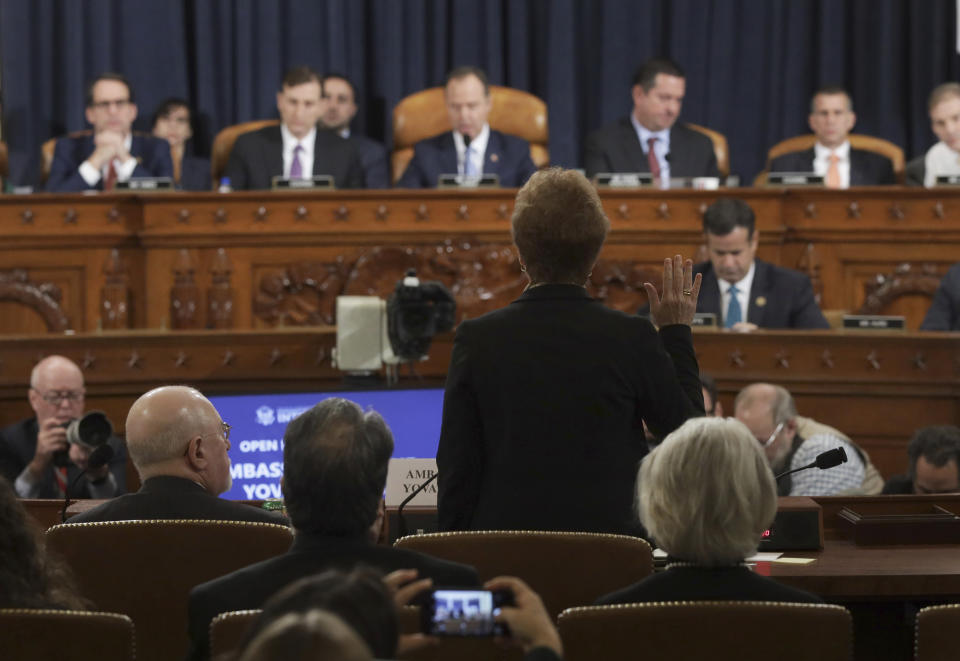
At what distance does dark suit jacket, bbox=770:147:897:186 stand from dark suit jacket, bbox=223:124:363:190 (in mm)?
2323

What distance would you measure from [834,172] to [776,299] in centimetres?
197

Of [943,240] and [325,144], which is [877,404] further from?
[325,144]

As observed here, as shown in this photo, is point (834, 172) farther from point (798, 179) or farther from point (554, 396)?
point (554, 396)

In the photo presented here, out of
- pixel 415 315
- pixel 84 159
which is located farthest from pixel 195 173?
pixel 415 315

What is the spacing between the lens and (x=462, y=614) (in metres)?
1.63

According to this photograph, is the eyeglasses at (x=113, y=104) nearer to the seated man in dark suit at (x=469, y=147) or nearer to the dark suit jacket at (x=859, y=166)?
the seated man in dark suit at (x=469, y=147)

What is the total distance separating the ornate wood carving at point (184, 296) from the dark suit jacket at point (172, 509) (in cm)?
372

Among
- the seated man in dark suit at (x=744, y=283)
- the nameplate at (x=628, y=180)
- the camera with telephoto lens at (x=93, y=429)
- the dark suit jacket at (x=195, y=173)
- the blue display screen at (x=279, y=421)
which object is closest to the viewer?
the camera with telephoto lens at (x=93, y=429)

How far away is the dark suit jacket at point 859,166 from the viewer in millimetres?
7691

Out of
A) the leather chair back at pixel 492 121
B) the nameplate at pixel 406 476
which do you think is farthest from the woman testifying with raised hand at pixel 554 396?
the leather chair back at pixel 492 121

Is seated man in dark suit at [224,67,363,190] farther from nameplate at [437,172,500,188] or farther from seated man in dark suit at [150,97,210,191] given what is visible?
nameplate at [437,172,500,188]

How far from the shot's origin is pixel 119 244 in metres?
6.50

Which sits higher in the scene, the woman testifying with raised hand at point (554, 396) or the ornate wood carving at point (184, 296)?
the ornate wood carving at point (184, 296)

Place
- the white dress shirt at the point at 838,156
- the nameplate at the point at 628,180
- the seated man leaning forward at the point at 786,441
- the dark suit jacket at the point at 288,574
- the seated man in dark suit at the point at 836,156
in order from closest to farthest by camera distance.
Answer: the dark suit jacket at the point at 288,574, the seated man leaning forward at the point at 786,441, the nameplate at the point at 628,180, the seated man in dark suit at the point at 836,156, the white dress shirt at the point at 838,156
